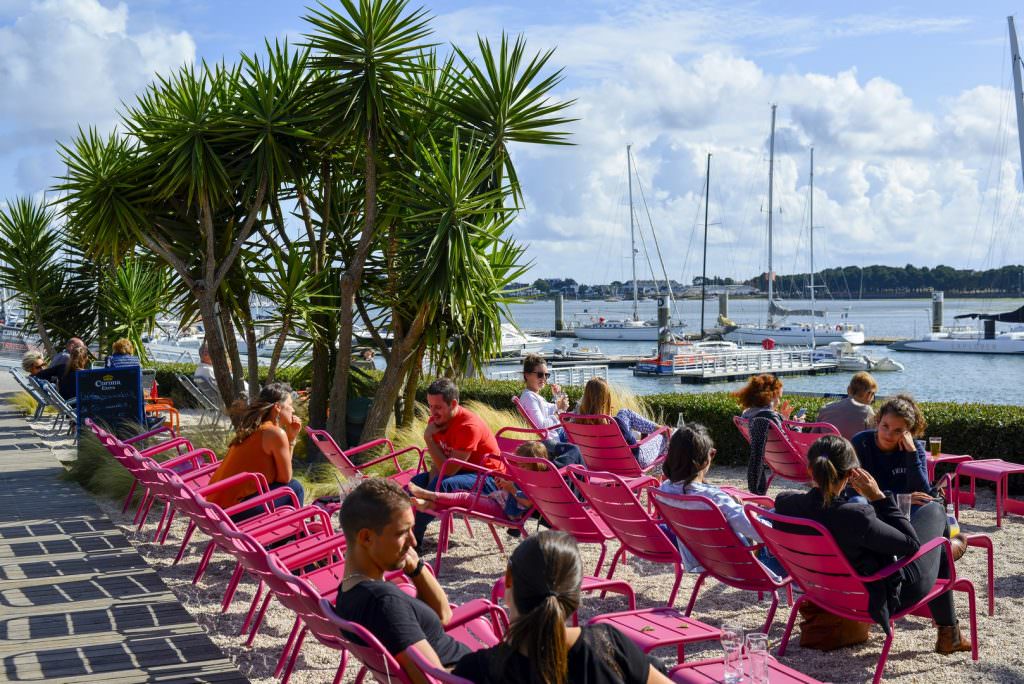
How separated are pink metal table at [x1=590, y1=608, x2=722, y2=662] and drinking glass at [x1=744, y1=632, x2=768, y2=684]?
0.45 metres

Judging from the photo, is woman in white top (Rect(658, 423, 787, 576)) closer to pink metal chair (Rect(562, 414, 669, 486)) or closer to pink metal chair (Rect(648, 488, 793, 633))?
pink metal chair (Rect(648, 488, 793, 633))

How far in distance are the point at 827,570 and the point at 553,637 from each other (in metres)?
2.27

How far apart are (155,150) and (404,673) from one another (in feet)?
31.2

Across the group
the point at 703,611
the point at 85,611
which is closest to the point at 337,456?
the point at 85,611

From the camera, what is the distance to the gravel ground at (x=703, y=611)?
472 cm

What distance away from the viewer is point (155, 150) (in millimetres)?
11461

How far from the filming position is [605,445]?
8.08m

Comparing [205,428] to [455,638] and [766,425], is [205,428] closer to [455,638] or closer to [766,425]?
[766,425]

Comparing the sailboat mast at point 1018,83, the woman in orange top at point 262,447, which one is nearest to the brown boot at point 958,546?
the woman in orange top at point 262,447

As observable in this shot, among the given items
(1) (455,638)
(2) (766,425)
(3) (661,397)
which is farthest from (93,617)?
(3) (661,397)

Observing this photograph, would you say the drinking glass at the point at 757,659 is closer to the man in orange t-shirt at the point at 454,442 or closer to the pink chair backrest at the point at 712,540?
the pink chair backrest at the point at 712,540

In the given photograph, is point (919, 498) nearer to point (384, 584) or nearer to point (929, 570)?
point (929, 570)

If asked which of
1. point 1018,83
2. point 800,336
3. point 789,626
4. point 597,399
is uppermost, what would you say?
point 1018,83

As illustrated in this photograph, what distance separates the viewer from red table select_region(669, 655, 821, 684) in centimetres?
318
